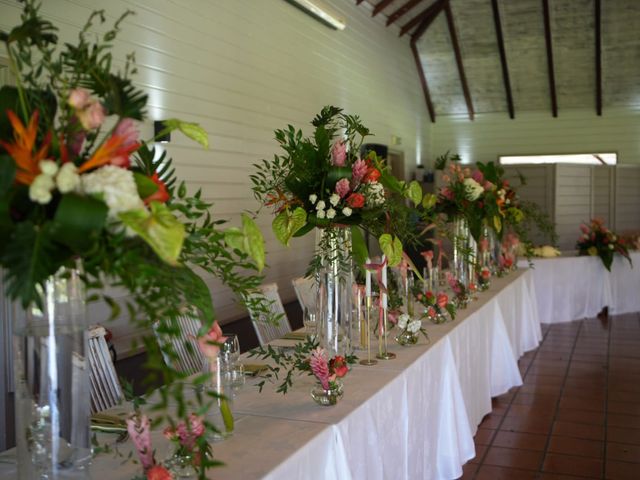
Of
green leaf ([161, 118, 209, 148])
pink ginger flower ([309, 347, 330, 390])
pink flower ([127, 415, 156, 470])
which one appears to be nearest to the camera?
green leaf ([161, 118, 209, 148])

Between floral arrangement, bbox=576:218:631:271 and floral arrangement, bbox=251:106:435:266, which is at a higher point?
floral arrangement, bbox=251:106:435:266

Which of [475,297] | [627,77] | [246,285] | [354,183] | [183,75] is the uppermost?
[627,77]

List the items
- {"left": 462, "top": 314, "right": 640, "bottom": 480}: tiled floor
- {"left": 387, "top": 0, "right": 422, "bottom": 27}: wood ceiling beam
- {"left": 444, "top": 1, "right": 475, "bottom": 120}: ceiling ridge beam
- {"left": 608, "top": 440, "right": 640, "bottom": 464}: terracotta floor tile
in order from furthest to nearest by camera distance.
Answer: {"left": 444, "top": 1, "right": 475, "bottom": 120}: ceiling ridge beam, {"left": 387, "top": 0, "right": 422, "bottom": 27}: wood ceiling beam, {"left": 608, "top": 440, "right": 640, "bottom": 464}: terracotta floor tile, {"left": 462, "top": 314, "right": 640, "bottom": 480}: tiled floor

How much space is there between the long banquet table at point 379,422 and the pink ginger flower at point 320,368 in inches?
3.4

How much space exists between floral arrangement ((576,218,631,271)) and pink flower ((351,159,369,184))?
20.2ft

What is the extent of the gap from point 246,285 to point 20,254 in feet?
1.67

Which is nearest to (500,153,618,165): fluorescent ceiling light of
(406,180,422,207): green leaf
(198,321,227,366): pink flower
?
(406,180,422,207): green leaf

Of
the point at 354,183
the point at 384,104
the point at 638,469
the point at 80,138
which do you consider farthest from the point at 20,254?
the point at 384,104

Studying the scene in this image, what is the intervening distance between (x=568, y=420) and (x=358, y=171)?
2.81 meters

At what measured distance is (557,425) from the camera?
14.9 ft

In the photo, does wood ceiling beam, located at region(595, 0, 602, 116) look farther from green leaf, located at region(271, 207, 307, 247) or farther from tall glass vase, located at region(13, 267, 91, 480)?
tall glass vase, located at region(13, 267, 91, 480)

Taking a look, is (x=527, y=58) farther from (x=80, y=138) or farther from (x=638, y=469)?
(x=80, y=138)

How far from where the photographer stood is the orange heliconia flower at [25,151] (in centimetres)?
127

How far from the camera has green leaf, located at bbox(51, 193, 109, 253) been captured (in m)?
1.22
